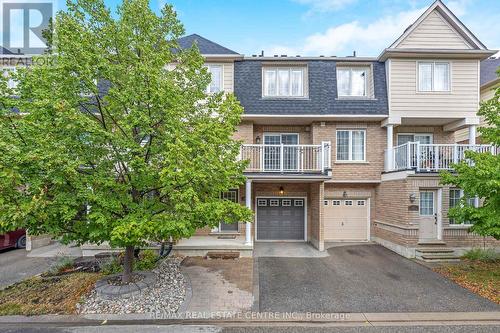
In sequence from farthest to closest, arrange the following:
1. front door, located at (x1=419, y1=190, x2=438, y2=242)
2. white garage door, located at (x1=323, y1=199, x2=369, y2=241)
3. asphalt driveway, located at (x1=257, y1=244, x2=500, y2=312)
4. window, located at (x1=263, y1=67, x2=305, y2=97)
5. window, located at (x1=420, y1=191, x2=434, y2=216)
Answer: white garage door, located at (x1=323, y1=199, x2=369, y2=241) → window, located at (x1=263, y1=67, x2=305, y2=97) → window, located at (x1=420, y1=191, x2=434, y2=216) → front door, located at (x1=419, y1=190, x2=438, y2=242) → asphalt driveway, located at (x1=257, y1=244, x2=500, y2=312)

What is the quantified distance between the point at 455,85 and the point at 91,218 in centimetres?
1425

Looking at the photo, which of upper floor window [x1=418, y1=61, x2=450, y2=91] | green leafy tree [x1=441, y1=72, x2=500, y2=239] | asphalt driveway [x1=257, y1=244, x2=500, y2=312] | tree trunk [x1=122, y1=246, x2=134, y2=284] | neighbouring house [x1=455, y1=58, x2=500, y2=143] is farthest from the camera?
neighbouring house [x1=455, y1=58, x2=500, y2=143]

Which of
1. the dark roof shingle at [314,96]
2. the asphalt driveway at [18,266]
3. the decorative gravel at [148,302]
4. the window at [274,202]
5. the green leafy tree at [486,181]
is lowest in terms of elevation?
the asphalt driveway at [18,266]

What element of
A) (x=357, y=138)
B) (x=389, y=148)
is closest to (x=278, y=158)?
(x=357, y=138)

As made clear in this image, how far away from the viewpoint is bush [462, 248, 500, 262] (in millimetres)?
8734

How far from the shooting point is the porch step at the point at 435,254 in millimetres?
8812

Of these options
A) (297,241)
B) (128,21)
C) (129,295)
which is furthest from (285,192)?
(128,21)

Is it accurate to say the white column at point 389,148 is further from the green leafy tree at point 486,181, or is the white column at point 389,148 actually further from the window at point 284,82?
the window at point 284,82

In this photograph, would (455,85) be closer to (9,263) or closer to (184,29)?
(184,29)

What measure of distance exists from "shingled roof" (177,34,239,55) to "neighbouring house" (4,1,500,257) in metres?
0.08

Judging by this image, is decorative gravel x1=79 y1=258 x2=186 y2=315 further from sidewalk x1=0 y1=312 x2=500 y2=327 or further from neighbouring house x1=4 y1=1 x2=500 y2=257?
neighbouring house x1=4 y1=1 x2=500 y2=257

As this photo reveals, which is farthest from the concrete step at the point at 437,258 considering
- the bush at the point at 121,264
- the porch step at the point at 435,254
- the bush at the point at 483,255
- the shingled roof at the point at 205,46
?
the shingled roof at the point at 205,46

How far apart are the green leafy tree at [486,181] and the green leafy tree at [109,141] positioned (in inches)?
262

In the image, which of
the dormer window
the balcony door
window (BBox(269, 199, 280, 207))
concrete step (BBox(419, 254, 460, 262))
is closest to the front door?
concrete step (BBox(419, 254, 460, 262))
